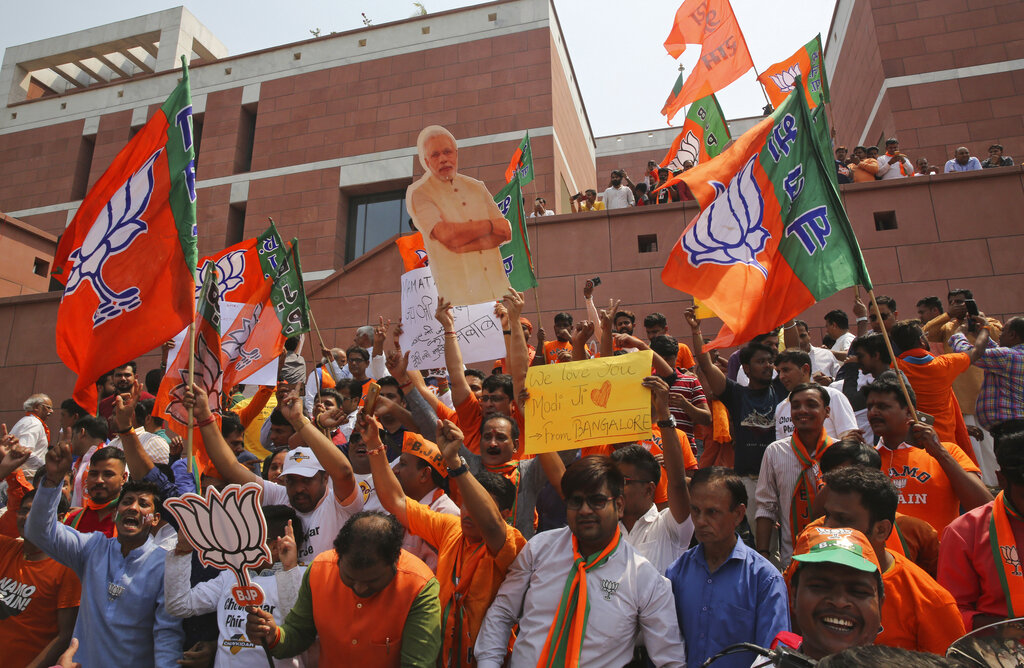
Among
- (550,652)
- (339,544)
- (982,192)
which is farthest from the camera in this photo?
(982,192)

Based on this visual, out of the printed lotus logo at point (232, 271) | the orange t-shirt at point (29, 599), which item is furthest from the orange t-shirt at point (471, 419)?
the printed lotus logo at point (232, 271)

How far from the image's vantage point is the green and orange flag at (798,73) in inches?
431

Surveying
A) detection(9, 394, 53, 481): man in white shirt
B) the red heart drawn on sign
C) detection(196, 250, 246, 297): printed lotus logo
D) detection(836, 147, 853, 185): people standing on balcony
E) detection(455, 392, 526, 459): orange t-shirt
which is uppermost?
detection(836, 147, 853, 185): people standing on balcony

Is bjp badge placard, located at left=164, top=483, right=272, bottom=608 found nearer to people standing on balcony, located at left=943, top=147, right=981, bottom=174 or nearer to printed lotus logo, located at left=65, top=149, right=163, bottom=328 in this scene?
printed lotus logo, located at left=65, top=149, right=163, bottom=328

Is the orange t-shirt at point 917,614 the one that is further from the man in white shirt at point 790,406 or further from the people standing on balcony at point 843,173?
the people standing on balcony at point 843,173

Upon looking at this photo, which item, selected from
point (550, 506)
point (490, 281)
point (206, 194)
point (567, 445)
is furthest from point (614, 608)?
point (206, 194)

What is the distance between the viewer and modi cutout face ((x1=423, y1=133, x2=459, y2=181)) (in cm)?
619

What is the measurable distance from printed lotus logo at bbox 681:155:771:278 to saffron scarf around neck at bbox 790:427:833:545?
3.95 feet

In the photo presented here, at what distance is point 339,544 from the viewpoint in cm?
335

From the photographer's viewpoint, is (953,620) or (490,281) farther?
(490,281)

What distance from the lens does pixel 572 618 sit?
305 cm

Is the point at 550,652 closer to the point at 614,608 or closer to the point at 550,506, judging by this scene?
the point at 614,608

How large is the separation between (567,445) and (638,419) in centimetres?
39

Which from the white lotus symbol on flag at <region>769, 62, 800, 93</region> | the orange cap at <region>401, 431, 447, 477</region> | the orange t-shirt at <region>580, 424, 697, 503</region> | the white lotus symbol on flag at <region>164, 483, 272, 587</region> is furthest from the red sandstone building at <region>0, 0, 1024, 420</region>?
the white lotus symbol on flag at <region>164, 483, 272, 587</region>
